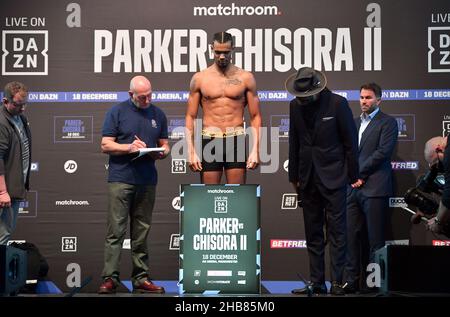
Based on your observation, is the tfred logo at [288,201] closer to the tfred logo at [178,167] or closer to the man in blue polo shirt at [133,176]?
the tfred logo at [178,167]

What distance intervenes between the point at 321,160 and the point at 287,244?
2195 mm

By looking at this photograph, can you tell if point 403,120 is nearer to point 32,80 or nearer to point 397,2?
point 397,2

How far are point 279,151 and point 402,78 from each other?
143 centimetres

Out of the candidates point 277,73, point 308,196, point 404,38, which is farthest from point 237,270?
point 404,38

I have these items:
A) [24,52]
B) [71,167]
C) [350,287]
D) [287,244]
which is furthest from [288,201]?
[24,52]

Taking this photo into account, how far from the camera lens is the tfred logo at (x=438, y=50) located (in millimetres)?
8445

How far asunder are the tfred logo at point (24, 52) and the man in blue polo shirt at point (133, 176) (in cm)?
206

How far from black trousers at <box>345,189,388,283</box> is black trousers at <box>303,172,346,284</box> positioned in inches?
50.4

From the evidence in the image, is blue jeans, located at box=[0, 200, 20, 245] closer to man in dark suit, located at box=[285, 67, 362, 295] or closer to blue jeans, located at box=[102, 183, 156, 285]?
blue jeans, located at box=[102, 183, 156, 285]

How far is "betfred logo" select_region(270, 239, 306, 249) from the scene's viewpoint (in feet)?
27.8

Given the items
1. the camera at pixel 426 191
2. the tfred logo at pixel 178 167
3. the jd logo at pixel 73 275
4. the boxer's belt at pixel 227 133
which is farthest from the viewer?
the tfred logo at pixel 178 167

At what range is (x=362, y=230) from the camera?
8148 millimetres

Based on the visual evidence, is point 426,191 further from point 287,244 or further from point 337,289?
point 287,244

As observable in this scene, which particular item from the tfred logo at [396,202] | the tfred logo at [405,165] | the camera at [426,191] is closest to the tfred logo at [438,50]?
the tfred logo at [405,165]
